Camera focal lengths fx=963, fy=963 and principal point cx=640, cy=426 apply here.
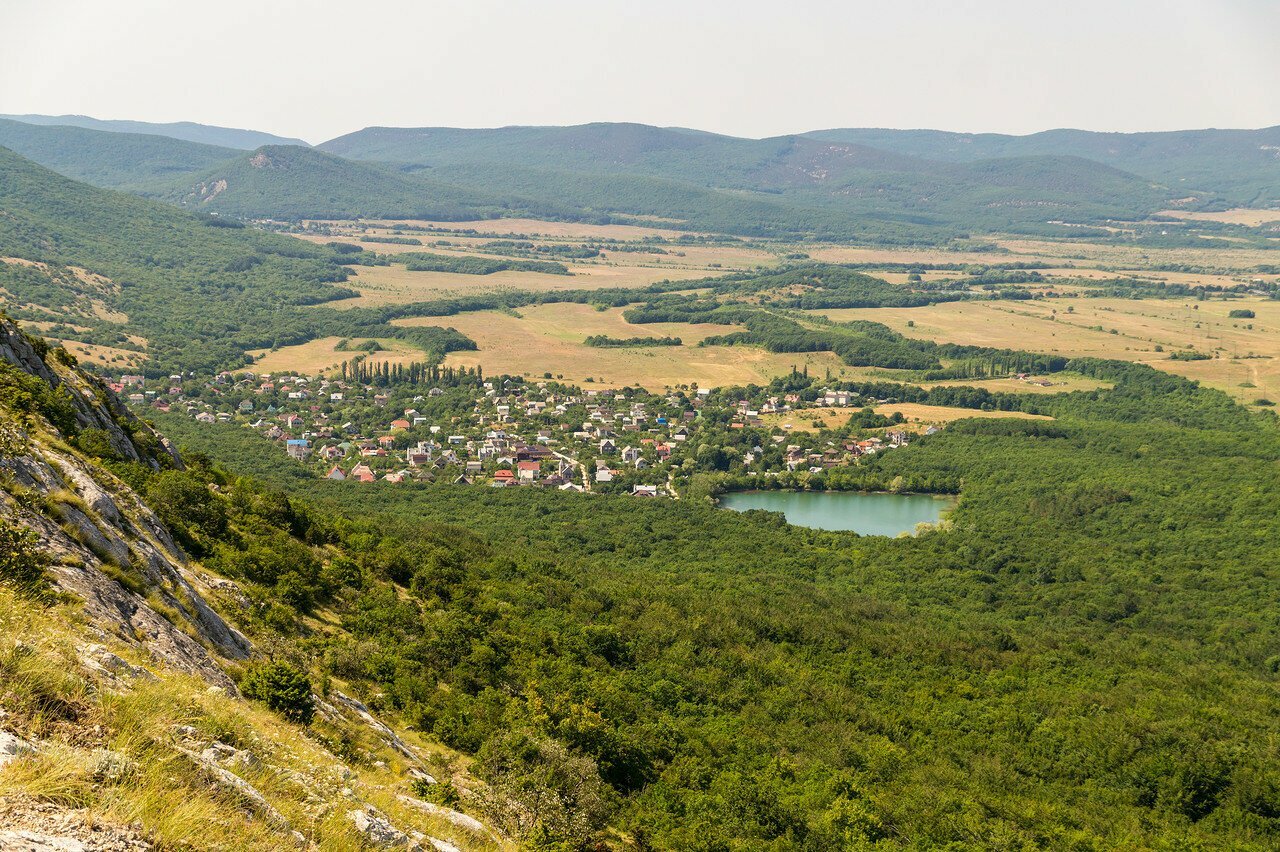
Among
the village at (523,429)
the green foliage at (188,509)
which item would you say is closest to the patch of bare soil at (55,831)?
the green foliage at (188,509)

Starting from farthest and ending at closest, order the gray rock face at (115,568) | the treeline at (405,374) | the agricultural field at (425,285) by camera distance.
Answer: the agricultural field at (425,285), the treeline at (405,374), the gray rock face at (115,568)

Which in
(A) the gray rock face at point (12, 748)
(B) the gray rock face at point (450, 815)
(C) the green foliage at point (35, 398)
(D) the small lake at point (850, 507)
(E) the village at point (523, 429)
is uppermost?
(C) the green foliage at point (35, 398)

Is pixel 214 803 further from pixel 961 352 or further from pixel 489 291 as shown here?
pixel 489 291

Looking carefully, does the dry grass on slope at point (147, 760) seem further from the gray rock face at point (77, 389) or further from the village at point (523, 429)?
the village at point (523, 429)

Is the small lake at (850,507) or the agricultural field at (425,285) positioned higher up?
the agricultural field at (425,285)

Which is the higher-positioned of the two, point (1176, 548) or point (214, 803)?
point (214, 803)

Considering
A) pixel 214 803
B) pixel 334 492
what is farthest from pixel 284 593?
pixel 334 492
